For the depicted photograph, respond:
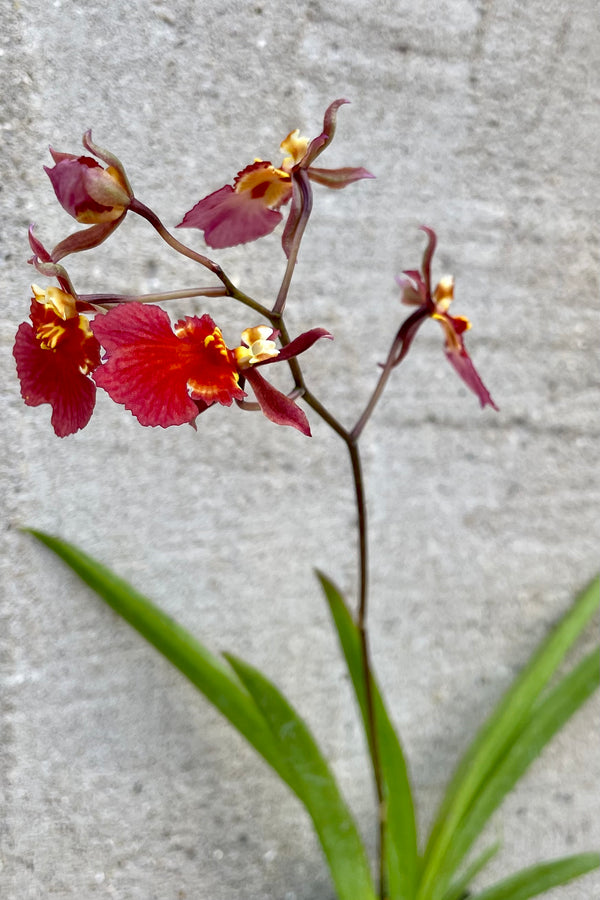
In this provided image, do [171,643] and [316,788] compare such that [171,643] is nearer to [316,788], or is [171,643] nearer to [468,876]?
[316,788]

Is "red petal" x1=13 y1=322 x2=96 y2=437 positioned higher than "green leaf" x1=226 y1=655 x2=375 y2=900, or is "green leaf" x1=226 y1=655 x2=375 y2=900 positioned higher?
"red petal" x1=13 y1=322 x2=96 y2=437

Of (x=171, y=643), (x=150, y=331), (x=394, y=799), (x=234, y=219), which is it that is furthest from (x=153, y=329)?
(x=394, y=799)

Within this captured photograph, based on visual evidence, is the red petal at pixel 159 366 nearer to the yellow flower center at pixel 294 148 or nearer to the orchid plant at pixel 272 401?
the orchid plant at pixel 272 401

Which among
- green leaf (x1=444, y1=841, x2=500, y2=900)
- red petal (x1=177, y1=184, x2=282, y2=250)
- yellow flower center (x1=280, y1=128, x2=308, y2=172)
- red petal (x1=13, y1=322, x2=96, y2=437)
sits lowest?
green leaf (x1=444, y1=841, x2=500, y2=900)

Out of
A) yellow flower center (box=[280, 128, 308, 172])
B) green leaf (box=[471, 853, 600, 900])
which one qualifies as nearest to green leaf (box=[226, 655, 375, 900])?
green leaf (box=[471, 853, 600, 900])

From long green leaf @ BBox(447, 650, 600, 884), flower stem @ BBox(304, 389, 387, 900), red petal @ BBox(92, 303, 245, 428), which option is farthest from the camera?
long green leaf @ BBox(447, 650, 600, 884)

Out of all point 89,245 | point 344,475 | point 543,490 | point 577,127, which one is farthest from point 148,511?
point 577,127

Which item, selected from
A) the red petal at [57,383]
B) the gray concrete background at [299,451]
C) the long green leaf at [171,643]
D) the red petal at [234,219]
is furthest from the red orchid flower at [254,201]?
the long green leaf at [171,643]

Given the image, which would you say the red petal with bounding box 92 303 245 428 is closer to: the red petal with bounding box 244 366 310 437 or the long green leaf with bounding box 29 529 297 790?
the red petal with bounding box 244 366 310 437

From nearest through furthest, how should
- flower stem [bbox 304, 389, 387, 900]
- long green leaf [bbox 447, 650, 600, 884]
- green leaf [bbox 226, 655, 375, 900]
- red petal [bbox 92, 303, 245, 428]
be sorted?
red petal [bbox 92, 303, 245, 428]
flower stem [bbox 304, 389, 387, 900]
green leaf [bbox 226, 655, 375, 900]
long green leaf [bbox 447, 650, 600, 884]

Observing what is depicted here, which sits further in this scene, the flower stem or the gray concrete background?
the gray concrete background
